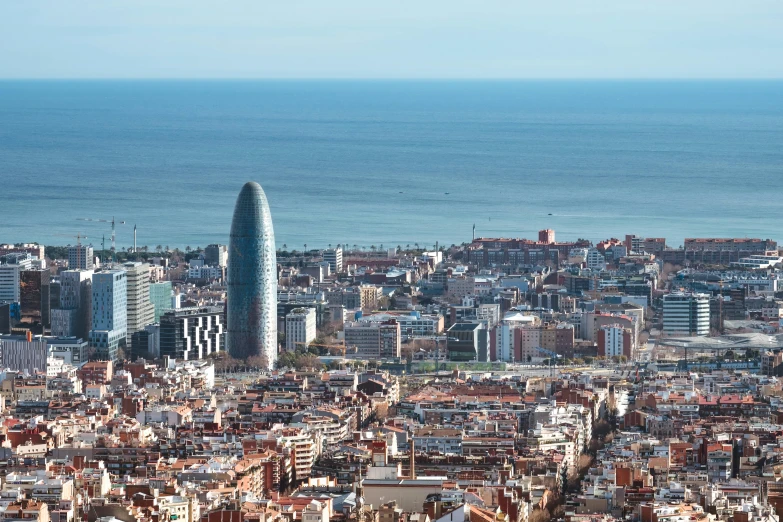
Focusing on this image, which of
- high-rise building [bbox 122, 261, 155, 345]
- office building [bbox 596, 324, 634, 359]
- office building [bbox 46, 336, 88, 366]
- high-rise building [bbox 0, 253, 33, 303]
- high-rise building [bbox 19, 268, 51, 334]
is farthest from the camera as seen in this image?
high-rise building [bbox 0, 253, 33, 303]

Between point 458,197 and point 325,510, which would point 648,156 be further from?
point 325,510

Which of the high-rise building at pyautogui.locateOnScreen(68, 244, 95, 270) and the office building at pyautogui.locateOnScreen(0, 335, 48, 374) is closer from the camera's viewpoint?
the office building at pyautogui.locateOnScreen(0, 335, 48, 374)

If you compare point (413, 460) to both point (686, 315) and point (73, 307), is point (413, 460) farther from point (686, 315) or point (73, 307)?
point (686, 315)

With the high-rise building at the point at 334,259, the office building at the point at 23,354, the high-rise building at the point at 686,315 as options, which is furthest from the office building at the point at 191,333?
the high-rise building at the point at 334,259

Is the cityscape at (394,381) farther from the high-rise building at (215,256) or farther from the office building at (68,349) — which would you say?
the high-rise building at (215,256)

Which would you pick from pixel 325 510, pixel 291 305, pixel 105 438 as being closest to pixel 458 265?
pixel 291 305

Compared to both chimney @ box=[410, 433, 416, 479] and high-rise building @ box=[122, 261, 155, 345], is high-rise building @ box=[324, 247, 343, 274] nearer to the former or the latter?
high-rise building @ box=[122, 261, 155, 345]

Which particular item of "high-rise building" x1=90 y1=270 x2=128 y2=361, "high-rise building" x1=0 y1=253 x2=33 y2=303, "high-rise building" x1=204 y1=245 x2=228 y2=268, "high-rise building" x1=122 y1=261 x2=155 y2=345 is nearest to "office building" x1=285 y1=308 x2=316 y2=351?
"high-rise building" x1=122 y1=261 x2=155 y2=345

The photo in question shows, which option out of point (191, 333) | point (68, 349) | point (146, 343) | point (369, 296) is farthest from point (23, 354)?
point (369, 296)
